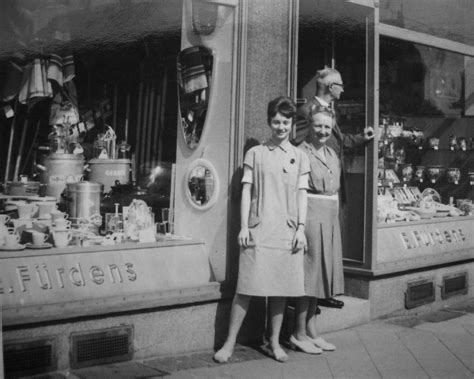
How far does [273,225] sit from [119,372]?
59.2 inches

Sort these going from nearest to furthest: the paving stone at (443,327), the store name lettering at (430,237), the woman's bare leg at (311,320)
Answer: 1. the woman's bare leg at (311,320)
2. the paving stone at (443,327)
3. the store name lettering at (430,237)

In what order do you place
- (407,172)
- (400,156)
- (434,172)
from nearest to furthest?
(400,156) < (407,172) < (434,172)

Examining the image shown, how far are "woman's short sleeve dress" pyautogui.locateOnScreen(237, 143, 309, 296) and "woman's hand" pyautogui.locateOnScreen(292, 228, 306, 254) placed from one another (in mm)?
32

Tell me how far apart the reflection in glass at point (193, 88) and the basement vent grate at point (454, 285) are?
11.3 feet

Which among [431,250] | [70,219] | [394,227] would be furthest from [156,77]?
[431,250]

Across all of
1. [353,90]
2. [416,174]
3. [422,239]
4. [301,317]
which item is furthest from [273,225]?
[416,174]

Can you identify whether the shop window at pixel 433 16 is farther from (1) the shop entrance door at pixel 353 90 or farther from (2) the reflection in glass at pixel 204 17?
(2) the reflection in glass at pixel 204 17

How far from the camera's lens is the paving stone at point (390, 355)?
5172 mm

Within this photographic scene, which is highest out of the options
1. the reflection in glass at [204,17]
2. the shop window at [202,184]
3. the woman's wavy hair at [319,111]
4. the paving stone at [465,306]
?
the reflection in glass at [204,17]

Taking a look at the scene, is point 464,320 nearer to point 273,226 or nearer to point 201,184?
point 273,226

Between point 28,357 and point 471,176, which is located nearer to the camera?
point 28,357

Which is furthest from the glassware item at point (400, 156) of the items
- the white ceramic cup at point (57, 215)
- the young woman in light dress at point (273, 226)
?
the white ceramic cup at point (57, 215)

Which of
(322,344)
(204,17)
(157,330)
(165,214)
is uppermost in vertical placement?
(204,17)

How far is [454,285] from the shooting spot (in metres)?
8.00
